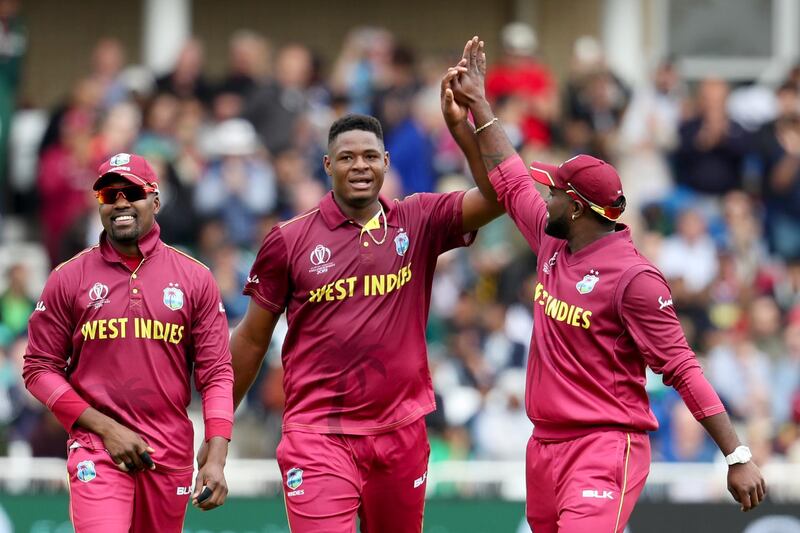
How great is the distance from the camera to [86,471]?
7.77 metres

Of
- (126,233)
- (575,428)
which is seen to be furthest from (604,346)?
(126,233)

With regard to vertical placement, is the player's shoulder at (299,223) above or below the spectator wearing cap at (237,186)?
above

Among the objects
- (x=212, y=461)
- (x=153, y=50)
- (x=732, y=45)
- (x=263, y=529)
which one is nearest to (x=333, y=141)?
(x=212, y=461)

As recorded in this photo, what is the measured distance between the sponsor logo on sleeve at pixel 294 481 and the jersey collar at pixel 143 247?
1323 mm

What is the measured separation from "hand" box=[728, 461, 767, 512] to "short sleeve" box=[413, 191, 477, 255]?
193 centimetres

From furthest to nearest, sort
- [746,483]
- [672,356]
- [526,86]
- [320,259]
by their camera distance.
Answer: [526,86]
[320,259]
[672,356]
[746,483]

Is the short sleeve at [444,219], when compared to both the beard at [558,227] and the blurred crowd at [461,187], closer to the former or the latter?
the beard at [558,227]

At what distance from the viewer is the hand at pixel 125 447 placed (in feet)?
25.4

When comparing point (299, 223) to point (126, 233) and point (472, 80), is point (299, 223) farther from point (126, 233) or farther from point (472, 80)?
point (472, 80)

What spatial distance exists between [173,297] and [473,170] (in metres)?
1.78

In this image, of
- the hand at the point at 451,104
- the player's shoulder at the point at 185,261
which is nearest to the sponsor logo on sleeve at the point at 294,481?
the player's shoulder at the point at 185,261

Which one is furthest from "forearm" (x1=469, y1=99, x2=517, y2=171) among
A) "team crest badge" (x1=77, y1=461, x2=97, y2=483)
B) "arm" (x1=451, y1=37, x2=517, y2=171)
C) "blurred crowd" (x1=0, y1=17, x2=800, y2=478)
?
"blurred crowd" (x1=0, y1=17, x2=800, y2=478)

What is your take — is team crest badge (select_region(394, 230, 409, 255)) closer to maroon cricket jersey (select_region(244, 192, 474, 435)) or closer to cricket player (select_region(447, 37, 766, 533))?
maroon cricket jersey (select_region(244, 192, 474, 435))

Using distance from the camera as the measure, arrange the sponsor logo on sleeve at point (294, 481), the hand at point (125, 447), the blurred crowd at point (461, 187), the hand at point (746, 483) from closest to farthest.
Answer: the hand at point (746, 483), the hand at point (125, 447), the sponsor logo on sleeve at point (294, 481), the blurred crowd at point (461, 187)
